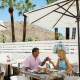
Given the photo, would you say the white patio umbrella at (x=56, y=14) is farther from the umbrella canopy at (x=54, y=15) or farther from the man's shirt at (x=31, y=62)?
the man's shirt at (x=31, y=62)

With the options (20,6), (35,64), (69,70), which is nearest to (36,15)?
(35,64)

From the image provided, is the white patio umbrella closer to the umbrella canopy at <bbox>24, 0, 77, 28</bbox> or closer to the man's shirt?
the umbrella canopy at <bbox>24, 0, 77, 28</bbox>

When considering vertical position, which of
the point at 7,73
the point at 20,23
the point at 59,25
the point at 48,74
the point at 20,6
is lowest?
the point at 7,73

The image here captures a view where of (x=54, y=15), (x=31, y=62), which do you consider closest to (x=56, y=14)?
(x=54, y=15)

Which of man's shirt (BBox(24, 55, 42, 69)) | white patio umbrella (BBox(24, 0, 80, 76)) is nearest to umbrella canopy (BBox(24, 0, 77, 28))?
white patio umbrella (BBox(24, 0, 80, 76))

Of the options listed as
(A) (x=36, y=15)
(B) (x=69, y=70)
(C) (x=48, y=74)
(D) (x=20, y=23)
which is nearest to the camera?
(C) (x=48, y=74)

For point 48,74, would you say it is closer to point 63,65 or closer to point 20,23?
point 63,65

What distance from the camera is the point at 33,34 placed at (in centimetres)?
11381

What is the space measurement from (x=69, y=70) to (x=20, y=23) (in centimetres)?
12453

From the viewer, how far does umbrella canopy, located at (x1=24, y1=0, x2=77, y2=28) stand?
4.47 m

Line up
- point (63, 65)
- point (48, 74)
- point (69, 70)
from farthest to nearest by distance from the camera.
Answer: point (63, 65) → point (69, 70) → point (48, 74)

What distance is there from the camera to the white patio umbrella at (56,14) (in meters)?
4.45

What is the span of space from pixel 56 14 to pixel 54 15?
8 cm

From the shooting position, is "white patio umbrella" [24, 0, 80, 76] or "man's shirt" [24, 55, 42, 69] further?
"white patio umbrella" [24, 0, 80, 76]
